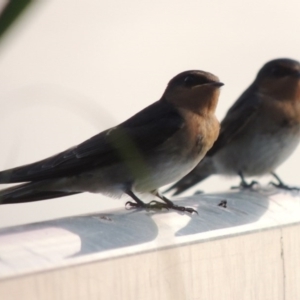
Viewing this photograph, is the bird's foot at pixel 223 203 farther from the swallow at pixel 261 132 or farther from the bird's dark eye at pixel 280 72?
the bird's dark eye at pixel 280 72

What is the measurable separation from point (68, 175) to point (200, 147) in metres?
0.57

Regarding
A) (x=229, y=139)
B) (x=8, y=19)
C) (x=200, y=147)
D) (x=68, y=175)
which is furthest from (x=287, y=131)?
(x=8, y=19)

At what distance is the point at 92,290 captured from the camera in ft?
3.56

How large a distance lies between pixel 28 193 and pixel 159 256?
1180mm

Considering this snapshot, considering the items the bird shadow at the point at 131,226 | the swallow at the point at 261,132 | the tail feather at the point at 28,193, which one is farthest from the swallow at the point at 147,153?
the swallow at the point at 261,132

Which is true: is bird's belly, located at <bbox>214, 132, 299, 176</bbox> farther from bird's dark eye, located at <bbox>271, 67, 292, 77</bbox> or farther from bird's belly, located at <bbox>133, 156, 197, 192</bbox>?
bird's belly, located at <bbox>133, 156, 197, 192</bbox>

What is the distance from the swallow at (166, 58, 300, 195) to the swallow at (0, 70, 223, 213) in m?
1.14

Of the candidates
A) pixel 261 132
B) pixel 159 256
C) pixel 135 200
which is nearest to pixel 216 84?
pixel 135 200

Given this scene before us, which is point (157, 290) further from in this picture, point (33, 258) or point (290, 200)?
point (290, 200)

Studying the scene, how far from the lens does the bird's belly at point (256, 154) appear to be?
396 centimetres

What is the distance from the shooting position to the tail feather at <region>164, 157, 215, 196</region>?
4.15 meters

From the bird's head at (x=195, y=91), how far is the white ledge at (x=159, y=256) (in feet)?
3.67

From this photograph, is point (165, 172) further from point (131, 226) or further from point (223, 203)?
point (131, 226)

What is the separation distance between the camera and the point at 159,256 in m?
1.26
